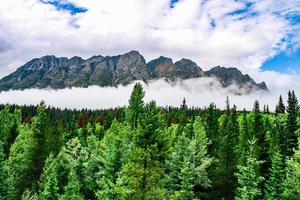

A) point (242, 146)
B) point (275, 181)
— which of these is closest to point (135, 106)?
point (242, 146)

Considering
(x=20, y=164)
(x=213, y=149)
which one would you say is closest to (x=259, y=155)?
(x=213, y=149)

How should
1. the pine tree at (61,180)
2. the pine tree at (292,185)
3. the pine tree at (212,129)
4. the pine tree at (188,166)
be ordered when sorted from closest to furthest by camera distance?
1. the pine tree at (61,180)
2. the pine tree at (292,185)
3. the pine tree at (188,166)
4. the pine tree at (212,129)

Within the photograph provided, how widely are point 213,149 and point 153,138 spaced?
29799mm

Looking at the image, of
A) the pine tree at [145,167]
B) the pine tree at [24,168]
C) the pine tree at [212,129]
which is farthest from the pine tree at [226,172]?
the pine tree at [24,168]

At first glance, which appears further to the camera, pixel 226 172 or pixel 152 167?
pixel 226 172

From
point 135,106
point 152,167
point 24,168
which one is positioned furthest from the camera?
point 135,106

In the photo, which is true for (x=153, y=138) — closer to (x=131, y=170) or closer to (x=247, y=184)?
(x=131, y=170)

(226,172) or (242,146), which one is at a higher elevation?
(242,146)

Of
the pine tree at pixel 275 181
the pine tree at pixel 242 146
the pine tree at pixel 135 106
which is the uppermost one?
the pine tree at pixel 135 106

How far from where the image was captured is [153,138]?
3550 cm

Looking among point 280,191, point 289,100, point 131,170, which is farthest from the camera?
point 289,100

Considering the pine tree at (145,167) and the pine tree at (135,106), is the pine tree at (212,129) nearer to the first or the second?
the pine tree at (135,106)

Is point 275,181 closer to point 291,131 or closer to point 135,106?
point 291,131

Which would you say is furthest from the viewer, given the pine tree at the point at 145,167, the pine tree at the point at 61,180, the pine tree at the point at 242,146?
the pine tree at the point at 242,146
